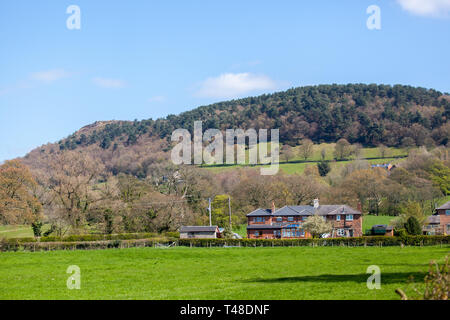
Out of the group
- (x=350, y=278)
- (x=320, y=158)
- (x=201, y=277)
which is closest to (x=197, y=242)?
(x=201, y=277)

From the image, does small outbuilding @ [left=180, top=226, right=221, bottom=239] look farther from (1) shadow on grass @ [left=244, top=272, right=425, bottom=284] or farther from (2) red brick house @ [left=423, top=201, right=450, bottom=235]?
(1) shadow on grass @ [left=244, top=272, right=425, bottom=284]

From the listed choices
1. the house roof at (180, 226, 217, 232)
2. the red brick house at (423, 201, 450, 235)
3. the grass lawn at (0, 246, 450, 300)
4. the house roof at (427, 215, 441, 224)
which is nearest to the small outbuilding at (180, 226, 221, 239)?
the house roof at (180, 226, 217, 232)

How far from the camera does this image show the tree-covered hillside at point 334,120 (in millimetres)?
137250

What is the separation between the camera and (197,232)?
222ft

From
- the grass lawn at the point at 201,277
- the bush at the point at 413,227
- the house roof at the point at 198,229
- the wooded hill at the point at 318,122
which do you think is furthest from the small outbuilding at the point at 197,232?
the wooded hill at the point at 318,122

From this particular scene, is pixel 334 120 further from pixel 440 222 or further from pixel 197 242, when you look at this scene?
pixel 197 242

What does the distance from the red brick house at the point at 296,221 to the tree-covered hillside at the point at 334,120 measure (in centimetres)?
6727

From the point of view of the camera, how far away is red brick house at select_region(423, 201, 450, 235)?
224 feet

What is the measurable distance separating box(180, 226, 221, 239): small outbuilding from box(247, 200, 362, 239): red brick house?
6.04 metres

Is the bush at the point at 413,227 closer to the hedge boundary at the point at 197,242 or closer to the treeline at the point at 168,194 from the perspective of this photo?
the treeline at the point at 168,194

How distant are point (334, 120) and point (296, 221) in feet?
274

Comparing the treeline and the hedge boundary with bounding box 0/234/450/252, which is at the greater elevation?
the treeline

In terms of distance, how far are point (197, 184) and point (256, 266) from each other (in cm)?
4478

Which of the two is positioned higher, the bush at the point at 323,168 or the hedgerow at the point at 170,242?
the bush at the point at 323,168
